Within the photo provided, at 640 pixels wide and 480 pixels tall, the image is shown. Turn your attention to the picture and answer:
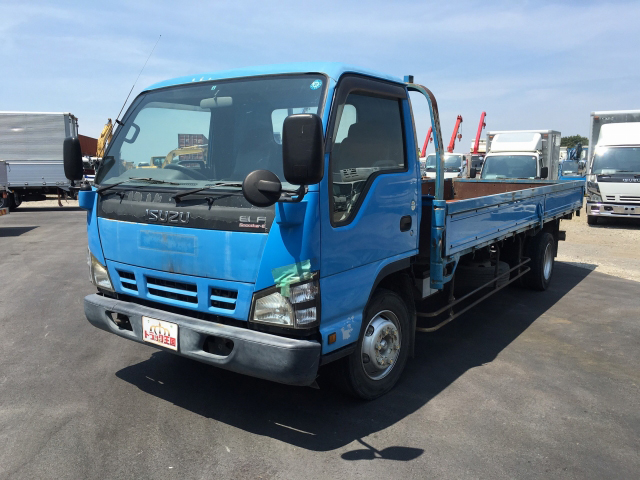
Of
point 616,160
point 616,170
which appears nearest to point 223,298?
point 616,170

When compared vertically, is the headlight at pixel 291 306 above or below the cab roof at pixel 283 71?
below

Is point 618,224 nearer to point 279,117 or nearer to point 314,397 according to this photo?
point 314,397

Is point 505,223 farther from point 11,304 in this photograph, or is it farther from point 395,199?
point 11,304

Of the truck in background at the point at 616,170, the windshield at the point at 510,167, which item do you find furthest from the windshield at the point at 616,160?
the windshield at the point at 510,167

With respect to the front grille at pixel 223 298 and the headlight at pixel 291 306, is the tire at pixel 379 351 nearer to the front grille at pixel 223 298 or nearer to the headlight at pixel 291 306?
the headlight at pixel 291 306

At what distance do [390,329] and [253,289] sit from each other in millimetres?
1294

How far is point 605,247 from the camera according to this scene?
11766mm

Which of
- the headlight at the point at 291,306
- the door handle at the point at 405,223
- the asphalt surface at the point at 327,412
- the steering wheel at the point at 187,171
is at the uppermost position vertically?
the steering wheel at the point at 187,171

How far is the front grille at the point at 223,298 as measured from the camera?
10.6 ft

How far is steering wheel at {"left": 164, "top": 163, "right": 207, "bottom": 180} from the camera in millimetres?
3512

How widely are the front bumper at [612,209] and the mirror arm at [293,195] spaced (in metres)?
13.9

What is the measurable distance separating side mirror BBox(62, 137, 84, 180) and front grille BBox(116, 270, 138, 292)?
103 centimetres

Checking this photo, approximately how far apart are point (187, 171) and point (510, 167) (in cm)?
1252

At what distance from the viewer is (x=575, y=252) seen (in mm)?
11070
